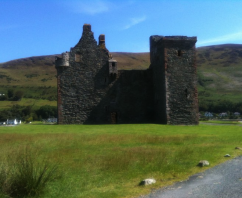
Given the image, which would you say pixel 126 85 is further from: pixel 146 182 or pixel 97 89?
pixel 146 182

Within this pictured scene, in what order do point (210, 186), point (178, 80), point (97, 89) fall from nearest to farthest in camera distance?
1. point (210, 186)
2. point (178, 80)
3. point (97, 89)

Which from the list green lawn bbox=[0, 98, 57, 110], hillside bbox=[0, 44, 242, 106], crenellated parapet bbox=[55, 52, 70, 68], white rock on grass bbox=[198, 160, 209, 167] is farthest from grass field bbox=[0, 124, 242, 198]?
green lawn bbox=[0, 98, 57, 110]

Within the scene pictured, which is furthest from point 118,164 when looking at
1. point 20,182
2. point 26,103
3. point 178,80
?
point 26,103

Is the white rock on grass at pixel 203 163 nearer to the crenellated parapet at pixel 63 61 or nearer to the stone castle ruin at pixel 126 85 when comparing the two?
the stone castle ruin at pixel 126 85

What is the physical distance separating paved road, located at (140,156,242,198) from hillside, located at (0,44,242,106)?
3425 inches

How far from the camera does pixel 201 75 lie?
448 ft

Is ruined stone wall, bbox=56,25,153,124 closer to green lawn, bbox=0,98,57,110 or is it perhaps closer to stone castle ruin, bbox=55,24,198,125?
stone castle ruin, bbox=55,24,198,125

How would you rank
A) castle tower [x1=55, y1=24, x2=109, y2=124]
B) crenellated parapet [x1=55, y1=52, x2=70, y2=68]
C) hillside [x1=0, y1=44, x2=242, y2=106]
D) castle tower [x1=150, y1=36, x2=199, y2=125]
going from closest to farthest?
castle tower [x1=150, y1=36, x2=199, y2=125] < crenellated parapet [x1=55, y1=52, x2=70, y2=68] < castle tower [x1=55, y1=24, x2=109, y2=124] < hillside [x1=0, y1=44, x2=242, y2=106]

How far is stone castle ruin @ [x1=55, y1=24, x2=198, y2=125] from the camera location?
32.6 meters

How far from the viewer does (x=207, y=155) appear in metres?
12.2

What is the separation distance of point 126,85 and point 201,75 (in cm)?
10616

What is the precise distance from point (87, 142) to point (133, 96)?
67.9ft

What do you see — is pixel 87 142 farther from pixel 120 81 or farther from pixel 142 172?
pixel 120 81

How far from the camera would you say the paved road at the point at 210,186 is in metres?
7.66
